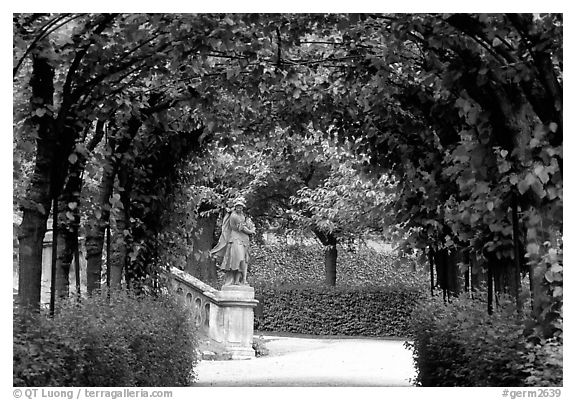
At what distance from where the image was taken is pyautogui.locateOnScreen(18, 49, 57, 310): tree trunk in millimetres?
7340

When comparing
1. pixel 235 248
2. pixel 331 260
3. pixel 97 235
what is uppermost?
pixel 331 260

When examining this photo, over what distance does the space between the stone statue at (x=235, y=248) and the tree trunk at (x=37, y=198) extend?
1090 centimetres

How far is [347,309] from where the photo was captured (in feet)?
82.3

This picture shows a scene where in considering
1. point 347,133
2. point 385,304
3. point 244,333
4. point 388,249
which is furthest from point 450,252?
point 388,249

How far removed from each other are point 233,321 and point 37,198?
10.5 metres

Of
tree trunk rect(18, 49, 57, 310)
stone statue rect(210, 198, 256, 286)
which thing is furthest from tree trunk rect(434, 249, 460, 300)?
stone statue rect(210, 198, 256, 286)

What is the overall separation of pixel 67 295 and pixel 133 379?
1721 mm

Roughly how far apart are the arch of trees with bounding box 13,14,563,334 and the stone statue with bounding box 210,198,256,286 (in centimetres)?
480

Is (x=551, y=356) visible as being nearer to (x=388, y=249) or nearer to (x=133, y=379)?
(x=133, y=379)

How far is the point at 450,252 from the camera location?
1079 cm

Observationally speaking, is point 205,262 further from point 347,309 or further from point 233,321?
point 233,321

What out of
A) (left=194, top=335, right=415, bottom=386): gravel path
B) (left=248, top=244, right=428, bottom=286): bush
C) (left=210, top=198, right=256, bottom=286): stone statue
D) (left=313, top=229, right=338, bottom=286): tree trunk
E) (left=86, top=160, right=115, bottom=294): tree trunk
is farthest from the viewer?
(left=248, top=244, right=428, bottom=286): bush

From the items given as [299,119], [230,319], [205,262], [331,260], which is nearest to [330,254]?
[331,260]

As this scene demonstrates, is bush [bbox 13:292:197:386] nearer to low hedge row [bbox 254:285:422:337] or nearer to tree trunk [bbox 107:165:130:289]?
tree trunk [bbox 107:165:130:289]
